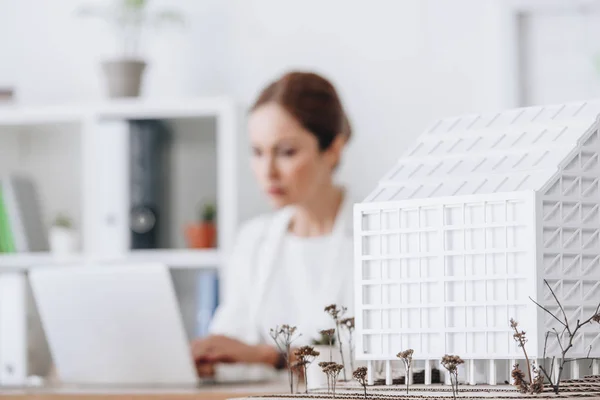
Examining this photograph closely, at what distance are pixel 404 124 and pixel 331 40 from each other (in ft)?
1.22

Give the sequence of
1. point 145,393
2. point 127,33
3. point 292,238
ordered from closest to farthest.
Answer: point 145,393 → point 292,238 → point 127,33

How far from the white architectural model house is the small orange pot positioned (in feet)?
→ 6.98

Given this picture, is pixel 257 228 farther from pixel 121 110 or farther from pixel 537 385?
pixel 537 385

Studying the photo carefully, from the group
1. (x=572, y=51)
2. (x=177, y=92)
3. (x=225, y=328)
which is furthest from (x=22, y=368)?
(x=572, y=51)

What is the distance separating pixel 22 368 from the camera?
8.61 ft

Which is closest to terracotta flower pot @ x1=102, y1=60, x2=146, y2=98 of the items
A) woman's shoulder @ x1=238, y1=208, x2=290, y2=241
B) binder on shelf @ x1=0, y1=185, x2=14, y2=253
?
binder on shelf @ x1=0, y1=185, x2=14, y2=253

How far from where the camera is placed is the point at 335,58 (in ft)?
11.0

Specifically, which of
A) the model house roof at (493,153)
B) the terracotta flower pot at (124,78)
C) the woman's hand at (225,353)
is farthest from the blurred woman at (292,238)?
the model house roof at (493,153)

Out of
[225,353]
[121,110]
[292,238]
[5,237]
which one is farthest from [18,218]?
[225,353]

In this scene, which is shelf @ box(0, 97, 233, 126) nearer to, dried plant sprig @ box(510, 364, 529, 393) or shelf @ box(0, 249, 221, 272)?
shelf @ box(0, 249, 221, 272)

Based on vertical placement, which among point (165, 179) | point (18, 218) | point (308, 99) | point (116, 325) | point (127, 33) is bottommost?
point (116, 325)

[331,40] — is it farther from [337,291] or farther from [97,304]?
[97,304]

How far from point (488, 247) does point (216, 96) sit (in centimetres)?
238

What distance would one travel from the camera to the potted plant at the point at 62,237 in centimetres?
330
